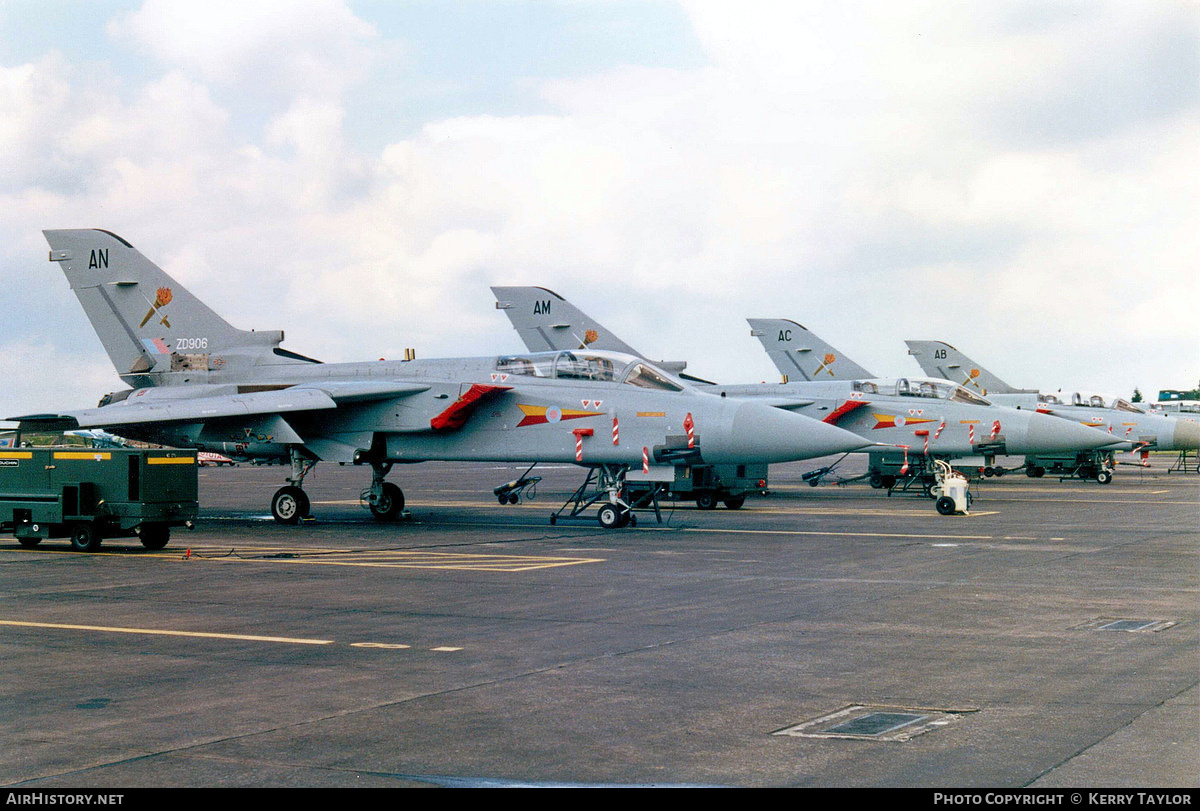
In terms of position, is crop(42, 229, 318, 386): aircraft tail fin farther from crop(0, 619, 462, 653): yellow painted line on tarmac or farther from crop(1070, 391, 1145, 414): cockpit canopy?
crop(1070, 391, 1145, 414): cockpit canopy

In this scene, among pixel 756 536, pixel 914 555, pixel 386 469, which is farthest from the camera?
pixel 386 469

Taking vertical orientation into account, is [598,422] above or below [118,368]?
below

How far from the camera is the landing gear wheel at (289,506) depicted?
932 inches

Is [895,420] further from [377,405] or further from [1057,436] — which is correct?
[377,405]

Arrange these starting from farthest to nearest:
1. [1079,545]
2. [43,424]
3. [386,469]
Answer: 1. [386,469]
2. [43,424]
3. [1079,545]

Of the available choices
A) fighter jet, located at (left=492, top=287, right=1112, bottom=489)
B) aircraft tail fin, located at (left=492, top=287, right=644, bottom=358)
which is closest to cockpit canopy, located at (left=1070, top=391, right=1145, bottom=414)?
fighter jet, located at (left=492, top=287, right=1112, bottom=489)

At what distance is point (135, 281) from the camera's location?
2609 cm

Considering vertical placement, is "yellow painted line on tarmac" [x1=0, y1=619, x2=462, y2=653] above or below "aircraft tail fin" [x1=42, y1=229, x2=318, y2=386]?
below

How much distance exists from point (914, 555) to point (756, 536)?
12.9 feet

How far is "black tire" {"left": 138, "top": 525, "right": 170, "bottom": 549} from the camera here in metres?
17.8

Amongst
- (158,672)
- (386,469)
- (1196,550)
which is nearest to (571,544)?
(386,469)

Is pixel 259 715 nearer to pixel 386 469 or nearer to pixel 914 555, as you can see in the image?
pixel 914 555

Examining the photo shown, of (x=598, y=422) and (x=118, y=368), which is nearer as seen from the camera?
(x=598, y=422)

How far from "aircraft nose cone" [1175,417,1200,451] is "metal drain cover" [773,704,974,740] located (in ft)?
133
